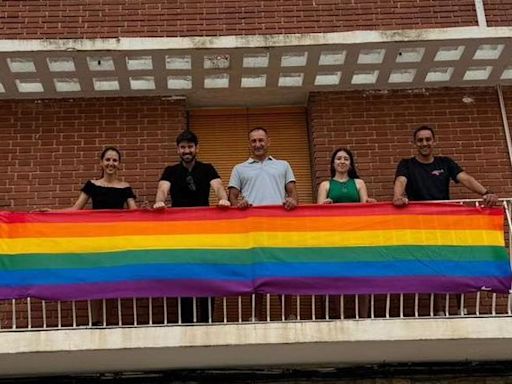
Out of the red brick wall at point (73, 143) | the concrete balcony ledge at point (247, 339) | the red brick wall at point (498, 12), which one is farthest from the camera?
the red brick wall at point (498, 12)

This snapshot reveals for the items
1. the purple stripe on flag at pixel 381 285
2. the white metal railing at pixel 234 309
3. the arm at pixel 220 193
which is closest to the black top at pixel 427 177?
the white metal railing at pixel 234 309

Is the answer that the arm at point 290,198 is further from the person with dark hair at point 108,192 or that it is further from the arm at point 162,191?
the person with dark hair at point 108,192

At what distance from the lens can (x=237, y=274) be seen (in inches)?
268

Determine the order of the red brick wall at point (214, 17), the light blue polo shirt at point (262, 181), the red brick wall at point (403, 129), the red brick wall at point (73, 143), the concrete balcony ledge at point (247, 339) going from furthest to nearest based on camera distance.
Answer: the red brick wall at point (214, 17) < the red brick wall at point (403, 129) < the red brick wall at point (73, 143) < the light blue polo shirt at point (262, 181) < the concrete balcony ledge at point (247, 339)

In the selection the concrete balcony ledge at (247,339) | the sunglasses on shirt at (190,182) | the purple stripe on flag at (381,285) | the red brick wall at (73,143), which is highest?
the red brick wall at (73,143)

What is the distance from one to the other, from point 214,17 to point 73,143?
1940mm

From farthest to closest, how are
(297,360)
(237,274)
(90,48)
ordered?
(90,48), (297,360), (237,274)

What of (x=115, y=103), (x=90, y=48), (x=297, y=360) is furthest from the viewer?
(x=115, y=103)

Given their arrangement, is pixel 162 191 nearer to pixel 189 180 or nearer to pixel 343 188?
pixel 189 180

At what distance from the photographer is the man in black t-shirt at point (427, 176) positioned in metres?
7.45

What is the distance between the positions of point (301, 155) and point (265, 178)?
1.69m

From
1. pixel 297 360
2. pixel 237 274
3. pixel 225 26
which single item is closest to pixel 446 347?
pixel 297 360

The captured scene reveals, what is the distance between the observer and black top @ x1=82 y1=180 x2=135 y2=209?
24.2ft

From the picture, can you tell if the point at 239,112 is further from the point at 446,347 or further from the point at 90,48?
the point at 446,347
